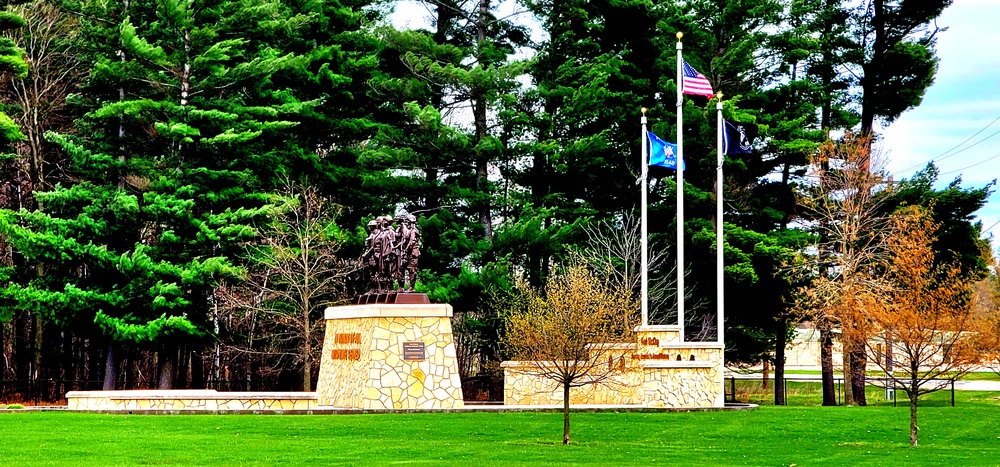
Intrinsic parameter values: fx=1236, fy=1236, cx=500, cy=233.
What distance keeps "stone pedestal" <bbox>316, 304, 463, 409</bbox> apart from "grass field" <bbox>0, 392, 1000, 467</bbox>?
60.5 inches

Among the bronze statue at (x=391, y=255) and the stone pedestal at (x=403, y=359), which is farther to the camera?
the bronze statue at (x=391, y=255)

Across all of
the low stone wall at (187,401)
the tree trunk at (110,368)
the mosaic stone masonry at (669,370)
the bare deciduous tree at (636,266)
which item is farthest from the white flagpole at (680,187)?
the tree trunk at (110,368)

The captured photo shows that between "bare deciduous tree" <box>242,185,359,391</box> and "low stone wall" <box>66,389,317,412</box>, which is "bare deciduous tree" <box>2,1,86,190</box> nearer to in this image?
"bare deciduous tree" <box>242,185,359,391</box>

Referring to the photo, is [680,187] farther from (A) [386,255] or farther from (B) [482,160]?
(B) [482,160]

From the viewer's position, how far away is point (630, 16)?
136ft

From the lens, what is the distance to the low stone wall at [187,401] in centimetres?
2592

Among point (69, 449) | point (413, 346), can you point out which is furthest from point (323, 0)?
point (69, 449)

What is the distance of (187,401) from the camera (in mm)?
26391

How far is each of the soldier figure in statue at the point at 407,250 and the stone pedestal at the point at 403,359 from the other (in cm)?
109

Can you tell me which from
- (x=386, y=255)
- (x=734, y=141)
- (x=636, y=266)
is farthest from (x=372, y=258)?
(x=636, y=266)

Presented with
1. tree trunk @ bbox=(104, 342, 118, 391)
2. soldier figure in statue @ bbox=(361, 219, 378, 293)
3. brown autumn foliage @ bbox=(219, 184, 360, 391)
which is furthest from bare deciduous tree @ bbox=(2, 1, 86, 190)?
soldier figure in statue @ bbox=(361, 219, 378, 293)

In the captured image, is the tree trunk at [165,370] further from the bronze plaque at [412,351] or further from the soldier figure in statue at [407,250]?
the bronze plaque at [412,351]

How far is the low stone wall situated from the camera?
25922 mm

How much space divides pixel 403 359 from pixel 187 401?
468 cm
